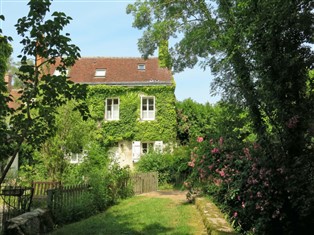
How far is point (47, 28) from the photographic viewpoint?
5293 millimetres

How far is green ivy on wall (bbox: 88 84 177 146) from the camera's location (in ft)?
84.8

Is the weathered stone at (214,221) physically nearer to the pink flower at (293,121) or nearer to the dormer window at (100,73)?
the pink flower at (293,121)

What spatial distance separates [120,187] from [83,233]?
695cm

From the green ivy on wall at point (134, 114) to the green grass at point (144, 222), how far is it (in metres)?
13.2

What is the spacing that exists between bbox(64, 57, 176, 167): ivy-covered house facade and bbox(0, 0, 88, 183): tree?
19669mm

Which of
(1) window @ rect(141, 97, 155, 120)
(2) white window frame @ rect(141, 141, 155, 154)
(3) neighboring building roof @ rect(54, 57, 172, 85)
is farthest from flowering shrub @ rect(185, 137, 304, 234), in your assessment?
(3) neighboring building roof @ rect(54, 57, 172, 85)

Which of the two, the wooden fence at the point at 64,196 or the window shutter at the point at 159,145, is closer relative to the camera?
the wooden fence at the point at 64,196

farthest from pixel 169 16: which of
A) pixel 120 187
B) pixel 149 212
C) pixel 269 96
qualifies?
pixel 269 96

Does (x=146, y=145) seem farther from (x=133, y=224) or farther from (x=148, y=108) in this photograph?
(x=133, y=224)

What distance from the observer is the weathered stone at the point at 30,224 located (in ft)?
25.4

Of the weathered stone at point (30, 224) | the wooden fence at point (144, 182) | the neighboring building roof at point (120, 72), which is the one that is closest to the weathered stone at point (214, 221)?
the weathered stone at point (30, 224)

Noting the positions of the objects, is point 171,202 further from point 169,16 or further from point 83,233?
point 169,16

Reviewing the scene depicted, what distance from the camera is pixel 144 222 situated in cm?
974

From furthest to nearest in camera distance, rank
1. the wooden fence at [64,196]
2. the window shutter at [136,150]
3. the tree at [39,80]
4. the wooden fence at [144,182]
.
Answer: the window shutter at [136,150] → the wooden fence at [144,182] → the wooden fence at [64,196] → the tree at [39,80]
